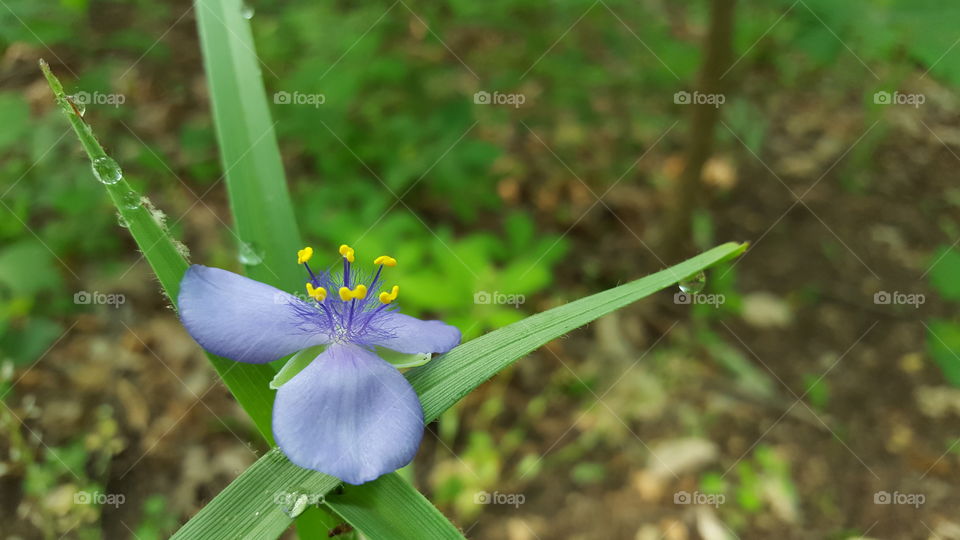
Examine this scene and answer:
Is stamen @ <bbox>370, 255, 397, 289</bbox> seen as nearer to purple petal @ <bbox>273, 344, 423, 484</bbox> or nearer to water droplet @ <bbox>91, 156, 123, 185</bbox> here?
purple petal @ <bbox>273, 344, 423, 484</bbox>

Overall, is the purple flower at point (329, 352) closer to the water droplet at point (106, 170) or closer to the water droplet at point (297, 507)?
the water droplet at point (297, 507)

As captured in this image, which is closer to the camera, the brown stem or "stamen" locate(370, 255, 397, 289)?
"stamen" locate(370, 255, 397, 289)

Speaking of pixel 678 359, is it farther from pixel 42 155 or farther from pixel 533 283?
pixel 42 155

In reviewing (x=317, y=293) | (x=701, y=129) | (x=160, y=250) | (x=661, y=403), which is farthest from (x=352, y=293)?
(x=701, y=129)

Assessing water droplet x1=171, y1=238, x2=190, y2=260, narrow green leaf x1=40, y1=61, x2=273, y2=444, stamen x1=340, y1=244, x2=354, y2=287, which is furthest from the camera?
stamen x1=340, y1=244, x2=354, y2=287

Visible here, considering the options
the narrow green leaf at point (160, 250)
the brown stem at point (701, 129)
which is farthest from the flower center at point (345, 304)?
the brown stem at point (701, 129)

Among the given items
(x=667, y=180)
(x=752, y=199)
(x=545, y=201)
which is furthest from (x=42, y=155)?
(x=752, y=199)

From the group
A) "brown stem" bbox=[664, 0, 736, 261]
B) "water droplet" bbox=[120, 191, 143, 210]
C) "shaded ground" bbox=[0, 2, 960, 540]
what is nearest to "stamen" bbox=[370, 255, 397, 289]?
"water droplet" bbox=[120, 191, 143, 210]

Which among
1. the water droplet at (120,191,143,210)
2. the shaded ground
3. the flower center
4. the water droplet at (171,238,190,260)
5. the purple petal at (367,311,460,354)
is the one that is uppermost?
the water droplet at (120,191,143,210)
